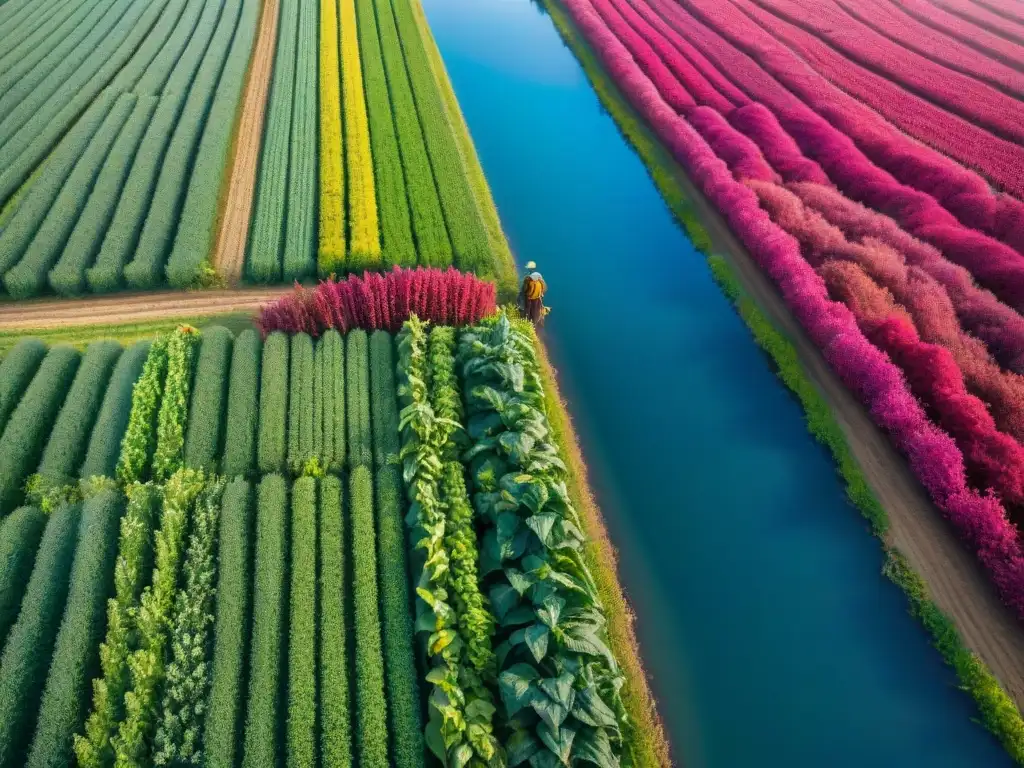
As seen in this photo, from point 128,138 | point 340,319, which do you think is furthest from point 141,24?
point 340,319

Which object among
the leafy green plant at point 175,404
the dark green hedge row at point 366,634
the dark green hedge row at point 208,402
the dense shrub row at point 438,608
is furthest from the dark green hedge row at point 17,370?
the dense shrub row at point 438,608

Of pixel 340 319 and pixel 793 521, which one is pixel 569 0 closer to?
pixel 340 319

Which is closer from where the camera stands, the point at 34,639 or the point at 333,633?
the point at 34,639

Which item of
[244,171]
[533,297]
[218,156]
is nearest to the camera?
[533,297]

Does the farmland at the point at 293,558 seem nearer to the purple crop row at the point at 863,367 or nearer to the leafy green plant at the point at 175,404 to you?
the leafy green plant at the point at 175,404

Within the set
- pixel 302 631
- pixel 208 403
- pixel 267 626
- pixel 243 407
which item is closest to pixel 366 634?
pixel 302 631

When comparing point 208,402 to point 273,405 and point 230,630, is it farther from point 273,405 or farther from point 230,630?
point 230,630
